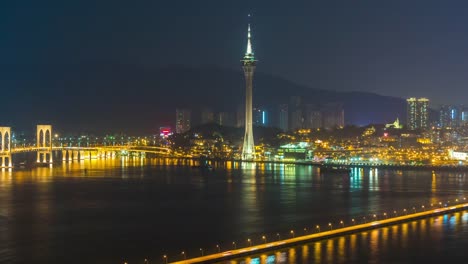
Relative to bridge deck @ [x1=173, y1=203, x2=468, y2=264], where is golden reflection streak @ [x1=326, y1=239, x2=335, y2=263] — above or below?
below

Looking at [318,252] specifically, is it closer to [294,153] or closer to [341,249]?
[341,249]

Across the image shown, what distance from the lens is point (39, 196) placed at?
14.7 meters

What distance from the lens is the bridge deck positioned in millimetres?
7469

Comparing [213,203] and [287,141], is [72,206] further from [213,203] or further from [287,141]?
[287,141]

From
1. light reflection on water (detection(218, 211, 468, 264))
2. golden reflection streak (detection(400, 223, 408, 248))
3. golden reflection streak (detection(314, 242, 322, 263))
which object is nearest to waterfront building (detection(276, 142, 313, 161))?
golden reflection streak (detection(400, 223, 408, 248))

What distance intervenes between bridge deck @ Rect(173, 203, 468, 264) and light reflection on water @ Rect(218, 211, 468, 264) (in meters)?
0.09

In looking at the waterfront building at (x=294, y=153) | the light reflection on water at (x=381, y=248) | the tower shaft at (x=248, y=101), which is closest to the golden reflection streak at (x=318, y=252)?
the light reflection on water at (x=381, y=248)

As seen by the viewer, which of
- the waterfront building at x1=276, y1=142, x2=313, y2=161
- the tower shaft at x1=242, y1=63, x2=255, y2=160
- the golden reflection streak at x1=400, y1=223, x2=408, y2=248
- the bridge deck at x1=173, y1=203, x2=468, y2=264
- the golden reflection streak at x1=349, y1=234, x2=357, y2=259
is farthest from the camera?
the waterfront building at x1=276, y1=142, x2=313, y2=161

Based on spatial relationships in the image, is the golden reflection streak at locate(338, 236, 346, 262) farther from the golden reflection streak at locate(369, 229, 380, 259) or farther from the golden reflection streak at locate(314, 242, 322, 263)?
the golden reflection streak at locate(369, 229, 380, 259)

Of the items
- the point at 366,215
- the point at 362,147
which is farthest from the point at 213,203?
the point at 362,147

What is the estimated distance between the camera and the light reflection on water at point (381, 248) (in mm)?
7652

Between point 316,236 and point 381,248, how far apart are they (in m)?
0.82

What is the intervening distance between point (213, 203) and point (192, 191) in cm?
290

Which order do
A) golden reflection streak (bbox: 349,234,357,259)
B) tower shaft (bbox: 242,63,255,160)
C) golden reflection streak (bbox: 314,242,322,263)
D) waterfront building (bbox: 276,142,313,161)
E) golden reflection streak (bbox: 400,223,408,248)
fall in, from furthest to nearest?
waterfront building (bbox: 276,142,313,161)
tower shaft (bbox: 242,63,255,160)
golden reflection streak (bbox: 400,223,408,248)
golden reflection streak (bbox: 349,234,357,259)
golden reflection streak (bbox: 314,242,322,263)
